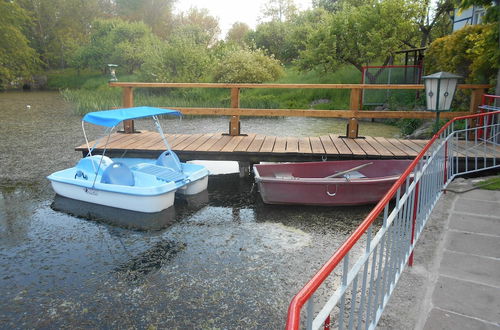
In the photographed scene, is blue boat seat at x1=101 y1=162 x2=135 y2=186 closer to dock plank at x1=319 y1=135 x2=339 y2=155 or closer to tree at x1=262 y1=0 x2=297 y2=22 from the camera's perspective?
dock plank at x1=319 y1=135 x2=339 y2=155

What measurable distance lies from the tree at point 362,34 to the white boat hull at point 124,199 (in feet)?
50.8

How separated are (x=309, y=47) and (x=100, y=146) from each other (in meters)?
15.2

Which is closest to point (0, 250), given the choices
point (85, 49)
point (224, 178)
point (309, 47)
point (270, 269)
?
point (270, 269)

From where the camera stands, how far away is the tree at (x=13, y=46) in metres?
39.3

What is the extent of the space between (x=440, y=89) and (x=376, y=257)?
423 centimetres

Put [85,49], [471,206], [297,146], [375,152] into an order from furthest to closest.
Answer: [85,49], [297,146], [375,152], [471,206]

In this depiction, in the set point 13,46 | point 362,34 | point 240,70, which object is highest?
point 13,46

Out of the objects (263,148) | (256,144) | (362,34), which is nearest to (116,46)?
(362,34)

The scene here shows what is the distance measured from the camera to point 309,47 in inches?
831

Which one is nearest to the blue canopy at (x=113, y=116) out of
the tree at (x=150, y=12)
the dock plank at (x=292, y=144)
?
the dock plank at (x=292, y=144)

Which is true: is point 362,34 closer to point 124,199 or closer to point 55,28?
point 124,199

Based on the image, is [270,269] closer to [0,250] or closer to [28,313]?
[28,313]

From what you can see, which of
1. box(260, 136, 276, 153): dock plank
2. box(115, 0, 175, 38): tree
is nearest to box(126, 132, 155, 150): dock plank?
box(260, 136, 276, 153): dock plank

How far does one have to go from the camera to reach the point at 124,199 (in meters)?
6.18
